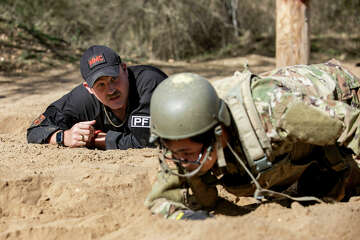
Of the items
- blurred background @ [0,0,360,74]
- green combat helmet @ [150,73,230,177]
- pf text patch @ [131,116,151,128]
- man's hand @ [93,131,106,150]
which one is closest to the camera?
green combat helmet @ [150,73,230,177]

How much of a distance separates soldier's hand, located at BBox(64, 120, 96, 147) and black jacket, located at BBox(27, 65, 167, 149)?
15 centimetres

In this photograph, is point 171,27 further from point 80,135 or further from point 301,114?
point 301,114

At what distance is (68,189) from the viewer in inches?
113

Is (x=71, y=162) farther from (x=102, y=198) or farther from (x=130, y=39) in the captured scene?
(x=130, y=39)

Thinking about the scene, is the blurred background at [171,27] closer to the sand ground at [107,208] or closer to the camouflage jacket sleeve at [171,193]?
the sand ground at [107,208]

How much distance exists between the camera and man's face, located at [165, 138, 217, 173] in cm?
228

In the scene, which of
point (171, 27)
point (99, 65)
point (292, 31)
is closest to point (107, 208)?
point (99, 65)

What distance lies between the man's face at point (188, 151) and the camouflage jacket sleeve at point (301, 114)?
1.13 feet

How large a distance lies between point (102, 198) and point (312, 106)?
51.8 inches

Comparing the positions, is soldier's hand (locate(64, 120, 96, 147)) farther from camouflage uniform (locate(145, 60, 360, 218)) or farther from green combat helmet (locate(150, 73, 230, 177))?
green combat helmet (locate(150, 73, 230, 177))

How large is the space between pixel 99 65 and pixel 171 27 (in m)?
7.26

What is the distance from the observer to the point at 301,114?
7.38 feet

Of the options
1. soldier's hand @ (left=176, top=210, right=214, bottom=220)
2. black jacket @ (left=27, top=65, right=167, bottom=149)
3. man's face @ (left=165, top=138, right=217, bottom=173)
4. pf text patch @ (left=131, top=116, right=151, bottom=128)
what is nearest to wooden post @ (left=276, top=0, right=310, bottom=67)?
black jacket @ (left=27, top=65, right=167, bottom=149)

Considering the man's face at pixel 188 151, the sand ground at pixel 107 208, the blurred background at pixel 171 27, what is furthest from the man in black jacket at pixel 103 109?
the blurred background at pixel 171 27
